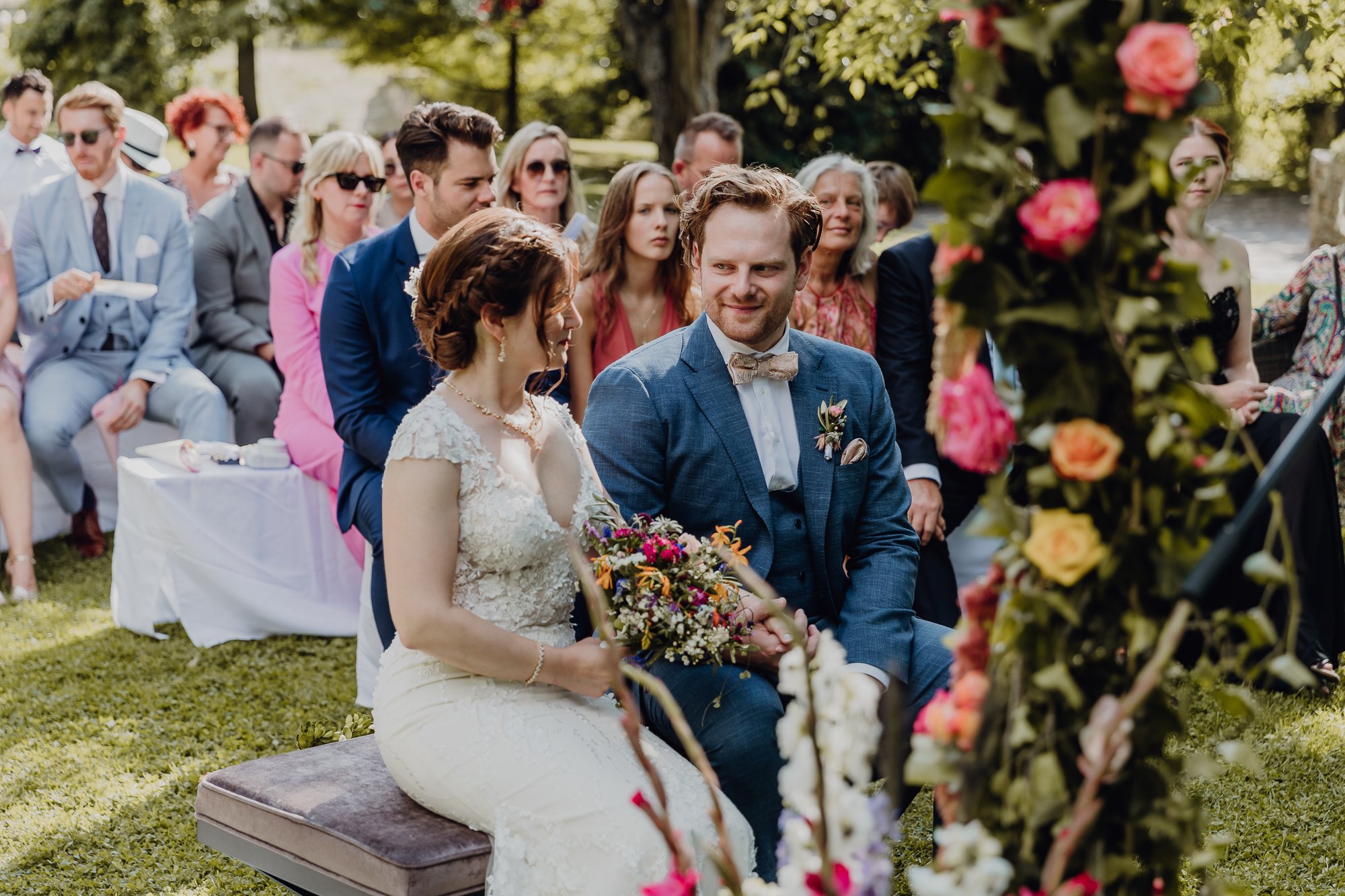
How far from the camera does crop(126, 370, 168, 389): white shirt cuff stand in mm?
6461

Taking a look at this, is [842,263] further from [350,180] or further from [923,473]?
[350,180]

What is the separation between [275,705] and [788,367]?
261cm

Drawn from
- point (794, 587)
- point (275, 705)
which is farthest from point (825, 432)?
point (275, 705)

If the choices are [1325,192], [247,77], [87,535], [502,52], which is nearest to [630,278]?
[87,535]

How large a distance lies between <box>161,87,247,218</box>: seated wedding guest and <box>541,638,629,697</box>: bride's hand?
18.5 ft

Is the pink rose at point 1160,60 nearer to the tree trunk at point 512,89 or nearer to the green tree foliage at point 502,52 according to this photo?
the green tree foliage at point 502,52

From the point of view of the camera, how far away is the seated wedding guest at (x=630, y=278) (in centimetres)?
512

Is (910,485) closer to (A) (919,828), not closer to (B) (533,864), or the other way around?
(A) (919,828)

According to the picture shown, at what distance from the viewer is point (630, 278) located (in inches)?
208

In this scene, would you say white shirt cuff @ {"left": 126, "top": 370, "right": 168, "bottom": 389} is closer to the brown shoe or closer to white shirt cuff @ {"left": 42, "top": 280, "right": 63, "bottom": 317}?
white shirt cuff @ {"left": 42, "top": 280, "right": 63, "bottom": 317}

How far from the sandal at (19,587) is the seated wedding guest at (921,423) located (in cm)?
398

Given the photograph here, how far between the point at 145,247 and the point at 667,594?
493 centimetres

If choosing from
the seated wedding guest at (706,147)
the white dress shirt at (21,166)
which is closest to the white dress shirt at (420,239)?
the seated wedding guest at (706,147)

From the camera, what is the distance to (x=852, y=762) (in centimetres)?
137
